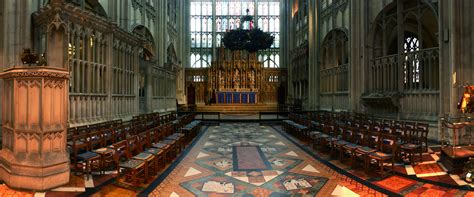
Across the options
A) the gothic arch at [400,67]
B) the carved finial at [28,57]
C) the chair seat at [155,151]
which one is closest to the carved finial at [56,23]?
the carved finial at [28,57]

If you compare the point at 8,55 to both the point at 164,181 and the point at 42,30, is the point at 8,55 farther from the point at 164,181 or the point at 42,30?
the point at 164,181

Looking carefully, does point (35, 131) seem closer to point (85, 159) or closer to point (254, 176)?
point (85, 159)

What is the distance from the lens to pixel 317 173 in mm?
5770

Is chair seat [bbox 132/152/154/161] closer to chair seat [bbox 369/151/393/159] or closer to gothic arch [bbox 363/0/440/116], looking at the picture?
chair seat [bbox 369/151/393/159]

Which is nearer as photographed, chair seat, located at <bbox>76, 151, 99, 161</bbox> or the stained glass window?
chair seat, located at <bbox>76, 151, 99, 161</bbox>

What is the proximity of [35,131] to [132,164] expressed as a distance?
1.82 meters

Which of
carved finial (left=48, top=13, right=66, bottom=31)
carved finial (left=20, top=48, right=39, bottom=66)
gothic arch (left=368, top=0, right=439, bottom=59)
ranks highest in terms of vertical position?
gothic arch (left=368, top=0, right=439, bottom=59)

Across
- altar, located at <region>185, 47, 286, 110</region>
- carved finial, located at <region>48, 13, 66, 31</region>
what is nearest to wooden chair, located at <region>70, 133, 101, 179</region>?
carved finial, located at <region>48, 13, 66, 31</region>

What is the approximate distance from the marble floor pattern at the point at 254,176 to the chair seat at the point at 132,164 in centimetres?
55

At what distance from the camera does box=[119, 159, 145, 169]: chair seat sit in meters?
4.74

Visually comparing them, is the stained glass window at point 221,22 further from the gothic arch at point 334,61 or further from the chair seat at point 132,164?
the chair seat at point 132,164

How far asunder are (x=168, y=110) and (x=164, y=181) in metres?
13.4

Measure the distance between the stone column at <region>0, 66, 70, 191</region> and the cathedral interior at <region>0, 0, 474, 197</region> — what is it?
0.02 meters

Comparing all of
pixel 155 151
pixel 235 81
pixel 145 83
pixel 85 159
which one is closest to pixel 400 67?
pixel 155 151
